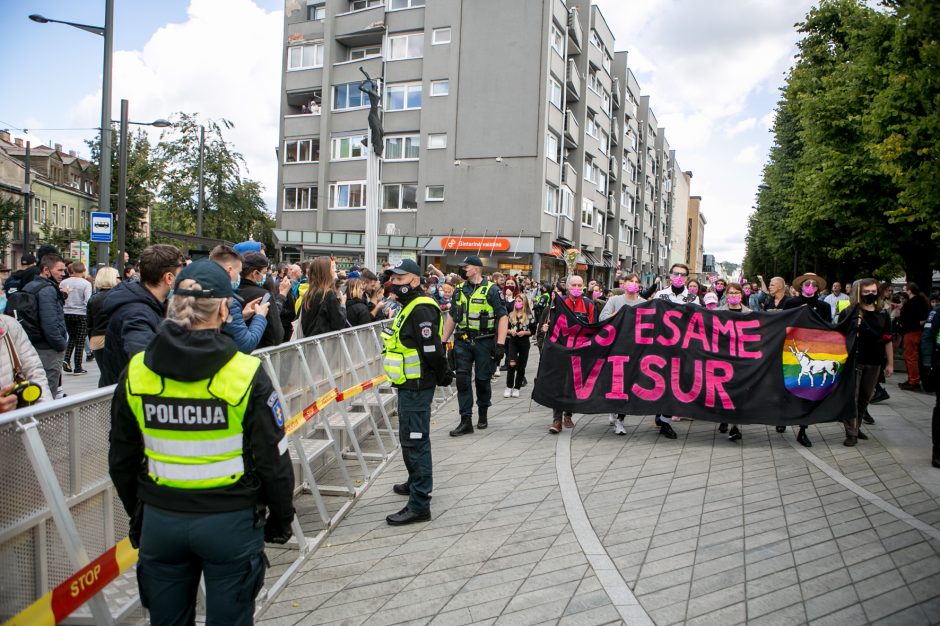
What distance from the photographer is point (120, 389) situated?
2824 millimetres

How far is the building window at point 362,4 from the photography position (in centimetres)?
4050

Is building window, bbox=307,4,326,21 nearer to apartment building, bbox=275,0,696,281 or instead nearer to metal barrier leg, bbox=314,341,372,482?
apartment building, bbox=275,0,696,281

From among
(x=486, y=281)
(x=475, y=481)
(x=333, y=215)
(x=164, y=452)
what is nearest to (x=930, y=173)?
(x=486, y=281)

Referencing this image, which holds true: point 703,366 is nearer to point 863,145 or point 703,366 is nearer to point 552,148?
point 863,145

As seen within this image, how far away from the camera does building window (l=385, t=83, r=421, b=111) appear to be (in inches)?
1497

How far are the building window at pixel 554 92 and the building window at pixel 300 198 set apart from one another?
1474cm

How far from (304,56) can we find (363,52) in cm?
371

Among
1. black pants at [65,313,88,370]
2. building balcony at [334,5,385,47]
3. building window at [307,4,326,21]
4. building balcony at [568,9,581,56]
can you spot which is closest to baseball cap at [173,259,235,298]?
black pants at [65,313,88,370]

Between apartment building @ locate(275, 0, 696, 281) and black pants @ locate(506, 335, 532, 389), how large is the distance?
2180 centimetres

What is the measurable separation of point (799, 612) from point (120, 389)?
3.87 m

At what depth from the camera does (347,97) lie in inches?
1560

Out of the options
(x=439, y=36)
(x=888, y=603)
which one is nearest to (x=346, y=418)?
(x=888, y=603)

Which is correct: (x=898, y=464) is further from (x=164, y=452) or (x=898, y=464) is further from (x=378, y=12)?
(x=378, y=12)

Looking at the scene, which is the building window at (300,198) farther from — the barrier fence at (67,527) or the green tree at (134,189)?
the barrier fence at (67,527)
